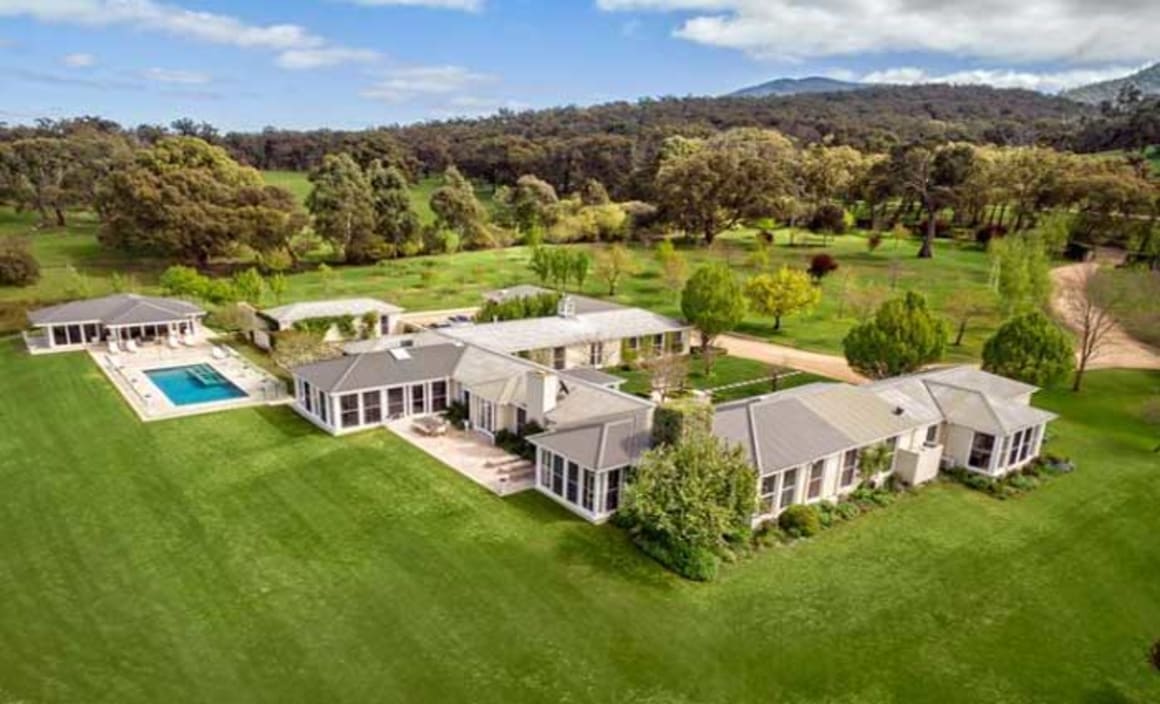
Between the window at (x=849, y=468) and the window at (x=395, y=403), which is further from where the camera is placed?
the window at (x=395, y=403)

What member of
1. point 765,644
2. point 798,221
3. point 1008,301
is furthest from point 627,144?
point 765,644

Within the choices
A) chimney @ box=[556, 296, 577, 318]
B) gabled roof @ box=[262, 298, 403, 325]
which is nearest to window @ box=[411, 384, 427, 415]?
chimney @ box=[556, 296, 577, 318]

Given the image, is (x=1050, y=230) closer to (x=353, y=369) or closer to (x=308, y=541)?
(x=353, y=369)

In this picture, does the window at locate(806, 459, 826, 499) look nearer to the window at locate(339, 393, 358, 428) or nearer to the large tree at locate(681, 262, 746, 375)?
the large tree at locate(681, 262, 746, 375)

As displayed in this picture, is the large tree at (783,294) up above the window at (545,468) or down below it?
above

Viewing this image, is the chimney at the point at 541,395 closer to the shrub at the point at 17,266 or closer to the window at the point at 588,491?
the window at the point at 588,491

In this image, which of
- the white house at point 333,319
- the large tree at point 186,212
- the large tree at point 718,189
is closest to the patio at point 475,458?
the white house at point 333,319

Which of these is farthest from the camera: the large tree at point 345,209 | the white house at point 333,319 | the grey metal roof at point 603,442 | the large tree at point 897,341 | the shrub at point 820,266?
the large tree at point 345,209
